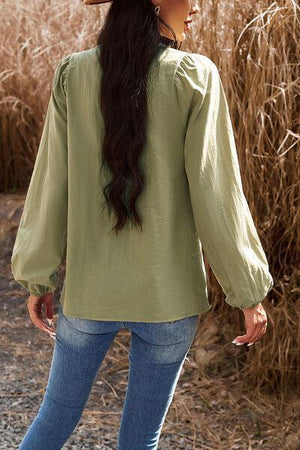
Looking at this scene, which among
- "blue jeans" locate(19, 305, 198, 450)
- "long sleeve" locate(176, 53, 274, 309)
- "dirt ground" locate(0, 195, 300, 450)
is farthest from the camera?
"dirt ground" locate(0, 195, 300, 450)

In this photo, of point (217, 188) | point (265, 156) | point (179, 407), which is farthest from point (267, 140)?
point (217, 188)

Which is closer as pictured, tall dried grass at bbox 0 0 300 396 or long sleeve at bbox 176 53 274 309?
long sleeve at bbox 176 53 274 309

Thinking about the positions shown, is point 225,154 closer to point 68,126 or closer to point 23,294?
point 68,126

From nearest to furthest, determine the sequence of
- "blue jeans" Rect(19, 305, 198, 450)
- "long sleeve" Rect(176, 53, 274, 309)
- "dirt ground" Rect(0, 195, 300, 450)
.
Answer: "long sleeve" Rect(176, 53, 274, 309) → "blue jeans" Rect(19, 305, 198, 450) → "dirt ground" Rect(0, 195, 300, 450)

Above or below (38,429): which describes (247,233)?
above

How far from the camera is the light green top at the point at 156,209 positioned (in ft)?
5.26

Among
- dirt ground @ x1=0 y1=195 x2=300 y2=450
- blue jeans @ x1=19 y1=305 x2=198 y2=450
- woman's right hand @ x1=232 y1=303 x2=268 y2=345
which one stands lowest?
dirt ground @ x1=0 y1=195 x2=300 y2=450

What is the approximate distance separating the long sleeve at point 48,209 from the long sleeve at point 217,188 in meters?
0.24

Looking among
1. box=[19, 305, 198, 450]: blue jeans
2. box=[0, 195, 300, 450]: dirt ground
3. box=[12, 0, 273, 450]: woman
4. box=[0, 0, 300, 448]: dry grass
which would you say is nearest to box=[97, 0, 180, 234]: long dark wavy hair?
box=[12, 0, 273, 450]: woman

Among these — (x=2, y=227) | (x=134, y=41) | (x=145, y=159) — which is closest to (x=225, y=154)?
(x=145, y=159)

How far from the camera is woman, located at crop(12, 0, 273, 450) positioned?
160 centimetres

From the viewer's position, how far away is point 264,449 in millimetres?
2732

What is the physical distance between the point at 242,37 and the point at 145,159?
1434mm

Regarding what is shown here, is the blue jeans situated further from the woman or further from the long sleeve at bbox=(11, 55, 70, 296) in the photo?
the long sleeve at bbox=(11, 55, 70, 296)
